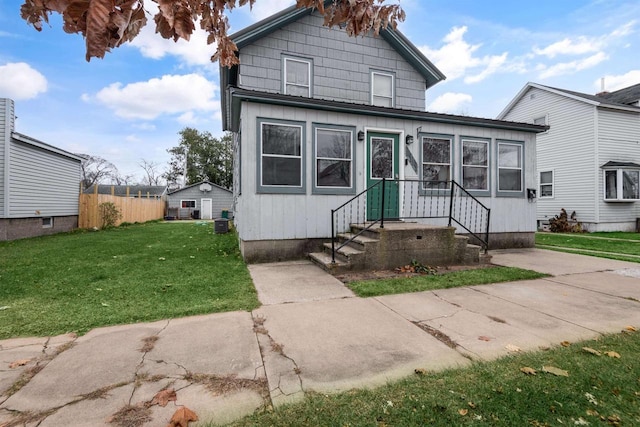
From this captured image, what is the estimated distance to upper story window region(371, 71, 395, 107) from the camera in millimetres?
9867

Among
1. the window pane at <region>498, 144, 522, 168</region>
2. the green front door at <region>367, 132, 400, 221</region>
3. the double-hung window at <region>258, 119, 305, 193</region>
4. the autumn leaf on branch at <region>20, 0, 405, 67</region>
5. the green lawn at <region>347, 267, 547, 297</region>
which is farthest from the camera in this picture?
the window pane at <region>498, 144, 522, 168</region>

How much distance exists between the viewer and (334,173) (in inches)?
272

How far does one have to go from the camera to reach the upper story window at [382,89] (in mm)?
9867

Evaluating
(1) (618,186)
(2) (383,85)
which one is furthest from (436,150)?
(1) (618,186)

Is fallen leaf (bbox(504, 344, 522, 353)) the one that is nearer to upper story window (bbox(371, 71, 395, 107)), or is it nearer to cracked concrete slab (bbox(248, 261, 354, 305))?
cracked concrete slab (bbox(248, 261, 354, 305))

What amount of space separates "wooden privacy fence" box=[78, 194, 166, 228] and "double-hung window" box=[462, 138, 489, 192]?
16741 millimetres

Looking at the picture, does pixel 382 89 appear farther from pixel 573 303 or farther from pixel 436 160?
pixel 573 303

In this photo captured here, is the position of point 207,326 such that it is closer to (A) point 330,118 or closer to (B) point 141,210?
(A) point 330,118

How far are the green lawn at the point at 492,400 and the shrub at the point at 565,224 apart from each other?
14943 millimetres

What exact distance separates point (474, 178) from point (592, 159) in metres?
10.1

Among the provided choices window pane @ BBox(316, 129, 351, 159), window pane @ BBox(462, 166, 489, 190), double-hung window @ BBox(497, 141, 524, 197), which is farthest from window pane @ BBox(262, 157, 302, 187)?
double-hung window @ BBox(497, 141, 524, 197)

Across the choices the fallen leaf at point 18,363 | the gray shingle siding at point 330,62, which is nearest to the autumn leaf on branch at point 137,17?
the fallen leaf at point 18,363

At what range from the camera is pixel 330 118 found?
678 centimetres

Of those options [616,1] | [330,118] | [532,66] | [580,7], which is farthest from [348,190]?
[532,66]
